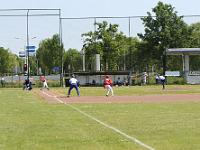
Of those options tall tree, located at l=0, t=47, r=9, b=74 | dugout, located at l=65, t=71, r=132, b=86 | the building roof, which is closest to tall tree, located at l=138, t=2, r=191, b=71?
the building roof

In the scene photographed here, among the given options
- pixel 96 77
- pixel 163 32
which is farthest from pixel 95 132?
pixel 163 32

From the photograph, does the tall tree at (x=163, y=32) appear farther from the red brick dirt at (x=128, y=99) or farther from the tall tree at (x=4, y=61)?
the tall tree at (x=4, y=61)

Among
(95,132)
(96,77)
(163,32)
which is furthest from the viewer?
(163,32)

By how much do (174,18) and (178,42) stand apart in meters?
4.13

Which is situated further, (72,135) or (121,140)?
(72,135)

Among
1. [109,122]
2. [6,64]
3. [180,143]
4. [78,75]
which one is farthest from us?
[6,64]

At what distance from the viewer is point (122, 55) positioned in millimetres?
86625

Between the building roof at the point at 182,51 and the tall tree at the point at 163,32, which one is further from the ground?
the tall tree at the point at 163,32

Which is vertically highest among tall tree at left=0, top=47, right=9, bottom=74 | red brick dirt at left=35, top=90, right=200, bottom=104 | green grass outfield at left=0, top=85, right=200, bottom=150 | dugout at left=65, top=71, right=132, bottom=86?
tall tree at left=0, top=47, right=9, bottom=74

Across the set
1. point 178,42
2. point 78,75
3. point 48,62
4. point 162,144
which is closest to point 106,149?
point 162,144

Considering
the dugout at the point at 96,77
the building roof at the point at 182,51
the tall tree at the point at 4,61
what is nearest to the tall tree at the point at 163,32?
the building roof at the point at 182,51

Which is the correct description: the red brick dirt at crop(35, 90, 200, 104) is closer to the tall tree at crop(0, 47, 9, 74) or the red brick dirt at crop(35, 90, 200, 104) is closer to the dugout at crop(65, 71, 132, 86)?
the dugout at crop(65, 71, 132, 86)

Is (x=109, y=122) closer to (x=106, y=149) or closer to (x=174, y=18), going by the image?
(x=106, y=149)

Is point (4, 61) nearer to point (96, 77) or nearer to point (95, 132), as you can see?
point (96, 77)
